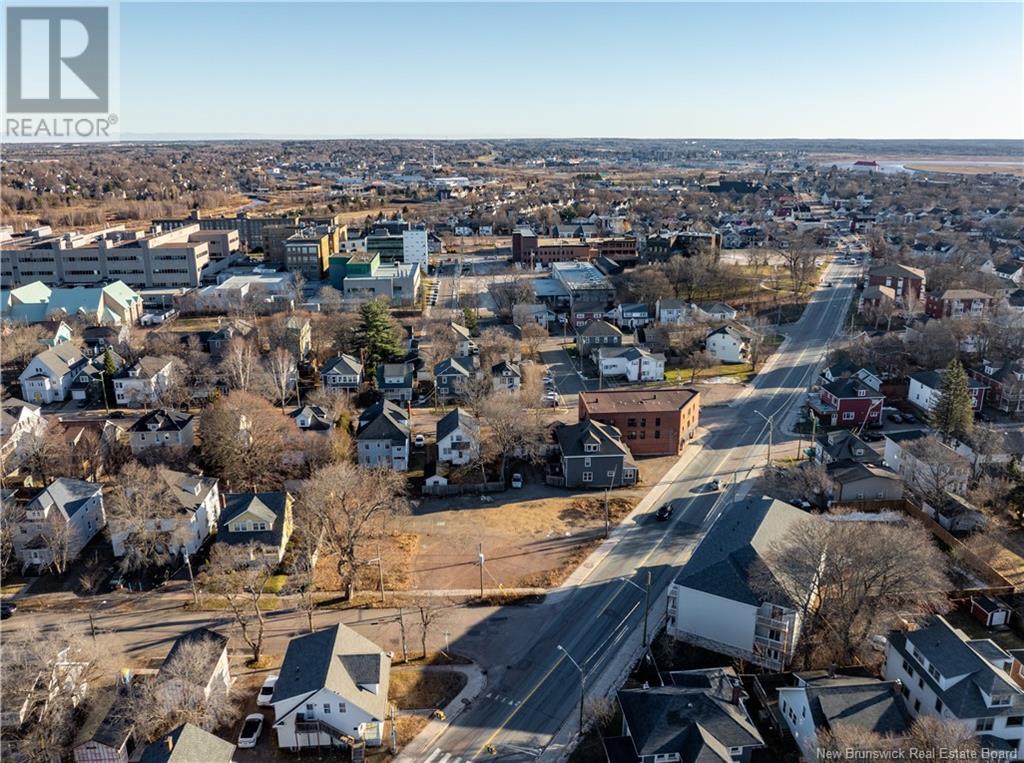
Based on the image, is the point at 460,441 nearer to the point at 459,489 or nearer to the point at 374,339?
the point at 459,489

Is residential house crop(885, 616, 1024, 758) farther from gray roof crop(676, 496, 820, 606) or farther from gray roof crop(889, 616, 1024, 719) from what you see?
gray roof crop(676, 496, 820, 606)

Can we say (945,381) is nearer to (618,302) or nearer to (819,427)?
(819,427)

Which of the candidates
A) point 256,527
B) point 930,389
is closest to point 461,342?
point 256,527

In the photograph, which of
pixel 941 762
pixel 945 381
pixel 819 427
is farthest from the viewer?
pixel 819 427

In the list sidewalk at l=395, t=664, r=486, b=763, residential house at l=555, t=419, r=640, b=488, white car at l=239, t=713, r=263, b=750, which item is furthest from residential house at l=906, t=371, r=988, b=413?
white car at l=239, t=713, r=263, b=750

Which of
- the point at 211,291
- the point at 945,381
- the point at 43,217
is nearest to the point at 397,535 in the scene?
the point at 945,381

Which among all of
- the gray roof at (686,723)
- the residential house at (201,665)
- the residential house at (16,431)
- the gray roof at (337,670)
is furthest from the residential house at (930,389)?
the residential house at (16,431)
